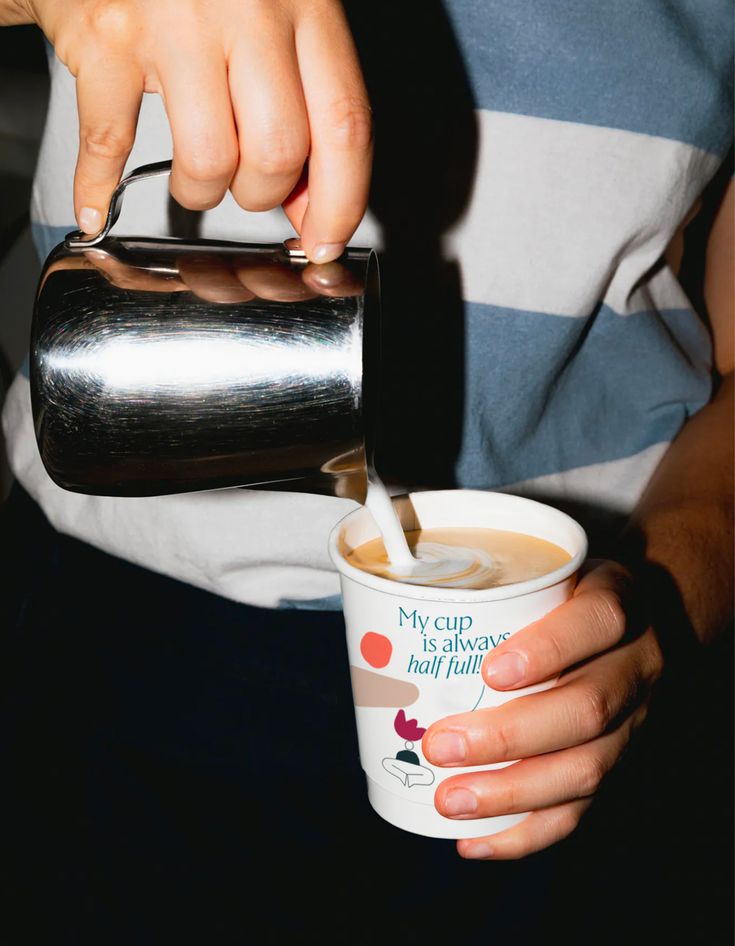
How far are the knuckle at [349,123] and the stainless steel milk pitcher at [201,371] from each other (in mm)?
76

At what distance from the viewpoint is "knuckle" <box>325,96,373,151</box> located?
44 centimetres

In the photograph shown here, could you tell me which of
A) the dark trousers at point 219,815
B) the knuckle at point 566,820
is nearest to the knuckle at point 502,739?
the knuckle at point 566,820

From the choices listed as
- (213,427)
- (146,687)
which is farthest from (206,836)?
(213,427)

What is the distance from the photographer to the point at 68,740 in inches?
31.9

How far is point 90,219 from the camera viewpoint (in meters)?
0.51

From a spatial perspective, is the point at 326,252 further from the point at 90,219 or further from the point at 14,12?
the point at 14,12

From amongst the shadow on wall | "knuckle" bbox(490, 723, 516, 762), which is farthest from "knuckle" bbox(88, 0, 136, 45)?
the shadow on wall

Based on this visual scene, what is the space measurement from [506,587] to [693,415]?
0.49 m

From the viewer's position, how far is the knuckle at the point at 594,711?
57 centimetres

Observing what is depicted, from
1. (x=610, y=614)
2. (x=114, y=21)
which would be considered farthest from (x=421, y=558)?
(x=114, y=21)

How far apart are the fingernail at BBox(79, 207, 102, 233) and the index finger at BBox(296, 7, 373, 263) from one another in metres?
0.13

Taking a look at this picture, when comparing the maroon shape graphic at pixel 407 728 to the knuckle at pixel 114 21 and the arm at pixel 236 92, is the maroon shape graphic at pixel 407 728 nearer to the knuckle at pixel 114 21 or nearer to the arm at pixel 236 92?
the arm at pixel 236 92

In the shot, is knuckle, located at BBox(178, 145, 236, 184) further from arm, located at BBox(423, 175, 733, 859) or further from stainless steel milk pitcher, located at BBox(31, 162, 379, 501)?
arm, located at BBox(423, 175, 733, 859)

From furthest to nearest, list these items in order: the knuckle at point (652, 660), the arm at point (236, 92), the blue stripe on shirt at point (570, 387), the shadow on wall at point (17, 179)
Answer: the shadow on wall at point (17, 179) → the blue stripe on shirt at point (570, 387) → the knuckle at point (652, 660) → the arm at point (236, 92)
